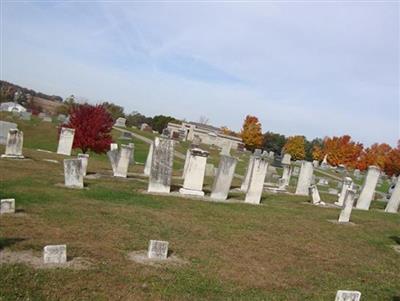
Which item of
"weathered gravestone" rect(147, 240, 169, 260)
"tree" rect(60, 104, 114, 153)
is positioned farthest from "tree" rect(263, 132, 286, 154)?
"weathered gravestone" rect(147, 240, 169, 260)

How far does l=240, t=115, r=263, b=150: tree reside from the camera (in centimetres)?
8481

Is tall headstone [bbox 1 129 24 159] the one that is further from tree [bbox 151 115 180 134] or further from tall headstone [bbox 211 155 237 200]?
tree [bbox 151 115 180 134]

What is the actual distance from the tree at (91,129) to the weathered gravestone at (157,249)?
19.1 meters

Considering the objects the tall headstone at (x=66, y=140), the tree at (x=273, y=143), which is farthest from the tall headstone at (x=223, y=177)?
the tree at (x=273, y=143)

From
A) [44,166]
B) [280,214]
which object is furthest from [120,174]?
[280,214]

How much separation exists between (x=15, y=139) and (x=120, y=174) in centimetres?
543

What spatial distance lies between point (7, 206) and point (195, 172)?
7.80m

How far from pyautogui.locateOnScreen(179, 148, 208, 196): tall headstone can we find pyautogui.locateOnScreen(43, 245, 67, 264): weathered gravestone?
9.30m

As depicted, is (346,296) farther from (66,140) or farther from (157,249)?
(66,140)

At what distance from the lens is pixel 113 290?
22.4 ft

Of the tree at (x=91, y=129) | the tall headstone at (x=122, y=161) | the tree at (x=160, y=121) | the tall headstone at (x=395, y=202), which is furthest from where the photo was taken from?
the tree at (x=160, y=121)

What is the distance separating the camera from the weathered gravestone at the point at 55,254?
7.61 m

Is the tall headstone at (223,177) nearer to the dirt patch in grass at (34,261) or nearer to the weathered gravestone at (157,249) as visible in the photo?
the weathered gravestone at (157,249)

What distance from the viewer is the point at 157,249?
8836mm
